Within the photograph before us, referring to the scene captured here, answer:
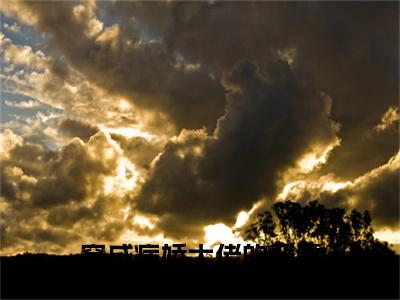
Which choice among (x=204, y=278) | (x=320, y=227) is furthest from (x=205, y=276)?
(x=320, y=227)

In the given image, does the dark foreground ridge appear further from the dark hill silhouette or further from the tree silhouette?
the tree silhouette

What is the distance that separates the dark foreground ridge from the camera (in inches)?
1484

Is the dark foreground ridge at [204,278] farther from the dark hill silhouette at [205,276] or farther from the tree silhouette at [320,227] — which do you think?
the tree silhouette at [320,227]

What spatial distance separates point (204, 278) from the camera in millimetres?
39125

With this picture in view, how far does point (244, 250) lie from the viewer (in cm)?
4166

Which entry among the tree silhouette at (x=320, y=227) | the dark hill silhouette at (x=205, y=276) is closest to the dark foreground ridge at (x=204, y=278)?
the dark hill silhouette at (x=205, y=276)

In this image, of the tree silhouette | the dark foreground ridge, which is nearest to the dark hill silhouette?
the dark foreground ridge

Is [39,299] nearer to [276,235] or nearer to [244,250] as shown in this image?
[244,250]

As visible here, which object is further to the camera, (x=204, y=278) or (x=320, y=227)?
(x=320, y=227)

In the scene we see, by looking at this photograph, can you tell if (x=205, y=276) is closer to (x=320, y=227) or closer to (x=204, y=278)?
(x=204, y=278)

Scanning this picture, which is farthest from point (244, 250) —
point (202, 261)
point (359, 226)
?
point (359, 226)

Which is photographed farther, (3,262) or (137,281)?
(3,262)

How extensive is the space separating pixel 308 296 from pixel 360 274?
509 cm

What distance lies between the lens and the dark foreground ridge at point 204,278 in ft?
124
